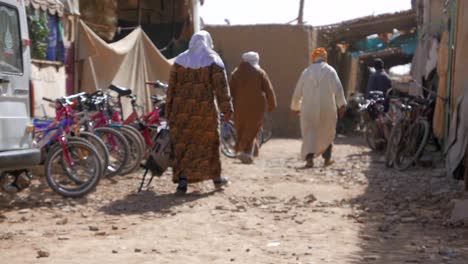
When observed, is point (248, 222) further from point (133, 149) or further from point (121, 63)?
point (121, 63)

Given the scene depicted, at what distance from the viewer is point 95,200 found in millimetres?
7277

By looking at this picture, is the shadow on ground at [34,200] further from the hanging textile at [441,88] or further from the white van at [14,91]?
the hanging textile at [441,88]

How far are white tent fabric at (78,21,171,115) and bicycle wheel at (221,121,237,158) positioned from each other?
1.54 meters

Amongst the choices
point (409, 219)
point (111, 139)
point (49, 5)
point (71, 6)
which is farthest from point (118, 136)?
point (409, 219)

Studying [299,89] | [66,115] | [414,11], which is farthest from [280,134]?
[66,115]

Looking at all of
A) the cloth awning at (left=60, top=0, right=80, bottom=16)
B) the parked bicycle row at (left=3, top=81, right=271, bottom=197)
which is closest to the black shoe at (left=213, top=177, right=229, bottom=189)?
the parked bicycle row at (left=3, top=81, right=271, bottom=197)

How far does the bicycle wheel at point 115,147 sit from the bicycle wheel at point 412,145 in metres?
3.46

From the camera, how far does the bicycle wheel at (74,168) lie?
7211 mm

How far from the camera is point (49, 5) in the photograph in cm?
958

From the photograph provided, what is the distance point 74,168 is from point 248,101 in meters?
3.77

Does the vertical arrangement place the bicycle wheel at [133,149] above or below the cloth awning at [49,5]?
below

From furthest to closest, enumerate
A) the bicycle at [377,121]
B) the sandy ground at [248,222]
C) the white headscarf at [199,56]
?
1. the bicycle at [377,121]
2. the white headscarf at [199,56]
3. the sandy ground at [248,222]

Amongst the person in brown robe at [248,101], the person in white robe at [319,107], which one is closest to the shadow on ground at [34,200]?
the person in brown robe at [248,101]

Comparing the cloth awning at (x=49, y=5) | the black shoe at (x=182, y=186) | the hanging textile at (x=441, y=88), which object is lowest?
the black shoe at (x=182, y=186)
